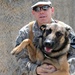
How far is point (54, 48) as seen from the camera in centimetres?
363

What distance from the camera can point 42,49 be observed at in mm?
3729

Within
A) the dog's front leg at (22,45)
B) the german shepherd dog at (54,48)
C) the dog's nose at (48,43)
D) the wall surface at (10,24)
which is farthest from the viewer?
the wall surface at (10,24)

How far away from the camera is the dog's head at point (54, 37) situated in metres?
3.54

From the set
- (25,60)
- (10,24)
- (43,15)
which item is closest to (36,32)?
(43,15)

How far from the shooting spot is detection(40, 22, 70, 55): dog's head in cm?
354

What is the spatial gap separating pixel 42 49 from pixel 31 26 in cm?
39

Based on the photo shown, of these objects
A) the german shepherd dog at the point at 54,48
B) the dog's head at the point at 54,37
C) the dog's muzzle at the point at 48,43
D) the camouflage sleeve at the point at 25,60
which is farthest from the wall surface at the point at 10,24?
the dog's muzzle at the point at 48,43

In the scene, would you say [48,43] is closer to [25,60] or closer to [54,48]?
[54,48]

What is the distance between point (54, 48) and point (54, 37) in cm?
14

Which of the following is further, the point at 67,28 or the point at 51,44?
the point at 67,28

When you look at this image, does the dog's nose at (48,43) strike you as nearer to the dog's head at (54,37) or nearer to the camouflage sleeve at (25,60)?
the dog's head at (54,37)

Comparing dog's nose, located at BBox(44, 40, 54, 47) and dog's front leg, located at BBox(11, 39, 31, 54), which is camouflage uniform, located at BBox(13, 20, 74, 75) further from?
dog's nose, located at BBox(44, 40, 54, 47)

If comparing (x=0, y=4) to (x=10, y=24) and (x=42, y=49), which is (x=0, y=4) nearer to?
(x=10, y=24)

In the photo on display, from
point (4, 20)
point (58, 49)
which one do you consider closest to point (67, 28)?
point (58, 49)
